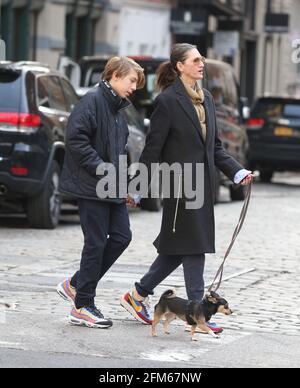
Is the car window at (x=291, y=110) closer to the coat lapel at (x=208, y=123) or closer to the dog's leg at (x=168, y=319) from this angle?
the coat lapel at (x=208, y=123)

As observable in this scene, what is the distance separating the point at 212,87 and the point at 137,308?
37.5 feet

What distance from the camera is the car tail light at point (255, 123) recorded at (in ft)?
92.3

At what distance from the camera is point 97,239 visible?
917 cm

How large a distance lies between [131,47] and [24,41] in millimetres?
7606

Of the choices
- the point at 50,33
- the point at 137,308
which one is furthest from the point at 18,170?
the point at 50,33

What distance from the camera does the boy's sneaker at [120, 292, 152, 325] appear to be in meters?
9.44

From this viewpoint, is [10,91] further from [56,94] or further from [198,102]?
[198,102]

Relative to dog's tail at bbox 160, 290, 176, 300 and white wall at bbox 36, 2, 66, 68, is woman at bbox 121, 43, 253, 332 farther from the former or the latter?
white wall at bbox 36, 2, 66, 68

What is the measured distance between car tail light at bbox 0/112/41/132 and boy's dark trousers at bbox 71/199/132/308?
5992mm

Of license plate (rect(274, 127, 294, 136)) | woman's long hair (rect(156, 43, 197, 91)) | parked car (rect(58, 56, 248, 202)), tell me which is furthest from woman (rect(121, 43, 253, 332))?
license plate (rect(274, 127, 294, 136))

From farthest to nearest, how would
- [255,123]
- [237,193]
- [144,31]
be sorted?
[144,31] → [255,123] → [237,193]

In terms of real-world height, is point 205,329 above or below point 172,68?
below
